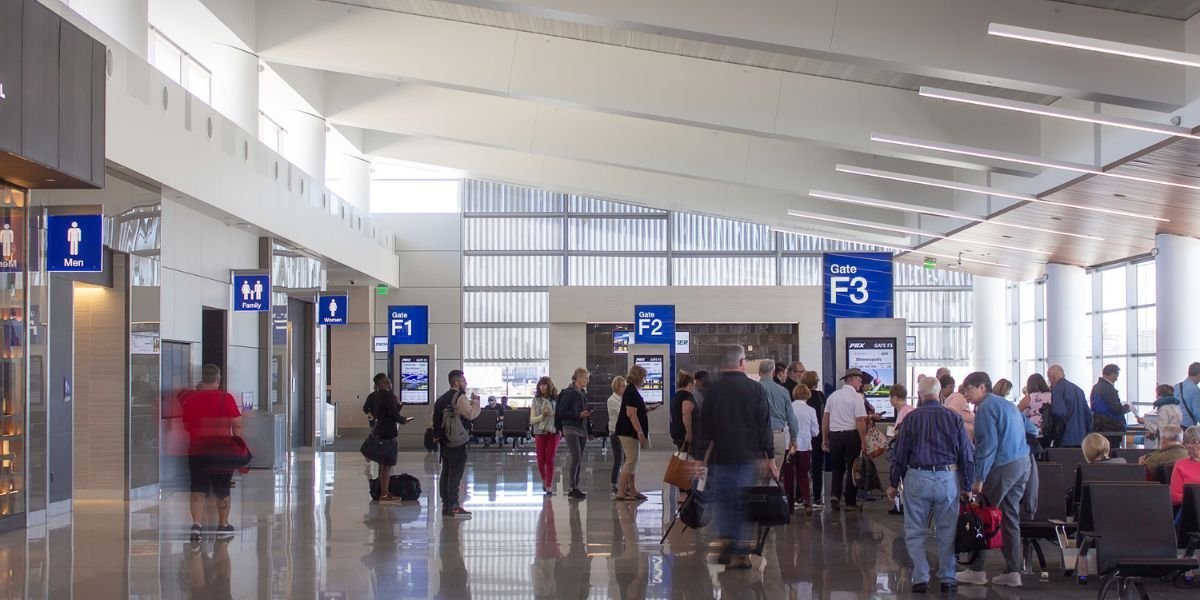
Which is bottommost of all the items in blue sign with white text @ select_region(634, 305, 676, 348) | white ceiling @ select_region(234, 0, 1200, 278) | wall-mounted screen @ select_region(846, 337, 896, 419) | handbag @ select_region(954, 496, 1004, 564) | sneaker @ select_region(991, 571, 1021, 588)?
sneaker @ select_region(991, 571, 1021, 588)

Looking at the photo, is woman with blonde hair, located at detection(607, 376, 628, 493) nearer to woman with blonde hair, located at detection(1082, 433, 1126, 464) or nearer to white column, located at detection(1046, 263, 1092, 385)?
woman with blonde hair, located at detection(1082, 433, 1126, 464)

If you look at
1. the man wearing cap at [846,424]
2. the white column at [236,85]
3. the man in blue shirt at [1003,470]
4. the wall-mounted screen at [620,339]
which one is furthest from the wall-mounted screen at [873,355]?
the wall-mounted screen at [620,339]

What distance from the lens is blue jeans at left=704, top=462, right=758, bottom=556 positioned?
8453 millimetres

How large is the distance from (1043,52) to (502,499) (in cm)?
814

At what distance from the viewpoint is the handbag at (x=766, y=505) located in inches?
337

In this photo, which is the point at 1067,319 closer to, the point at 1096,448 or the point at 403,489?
the point at 403,489

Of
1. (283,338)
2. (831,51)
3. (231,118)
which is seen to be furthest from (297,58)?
(831,51)

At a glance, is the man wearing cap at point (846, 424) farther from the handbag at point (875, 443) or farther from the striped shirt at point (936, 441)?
the striped shirt at point (936, 441)

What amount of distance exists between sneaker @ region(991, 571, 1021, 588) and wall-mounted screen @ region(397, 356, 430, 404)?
2016 centimetres

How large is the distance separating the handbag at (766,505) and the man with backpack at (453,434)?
4719 mm

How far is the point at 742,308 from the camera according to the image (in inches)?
1225

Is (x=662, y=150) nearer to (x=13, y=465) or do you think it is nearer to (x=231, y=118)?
(x=231, y=118)

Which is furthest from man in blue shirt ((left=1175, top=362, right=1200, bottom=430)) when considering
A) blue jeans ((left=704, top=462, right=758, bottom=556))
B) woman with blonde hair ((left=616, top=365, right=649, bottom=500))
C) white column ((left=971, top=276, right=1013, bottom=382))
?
white column ((left=971, top=276, right=1013, bottom=382))

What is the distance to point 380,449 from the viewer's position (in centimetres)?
1388
